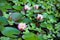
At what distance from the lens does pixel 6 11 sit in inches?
52.3

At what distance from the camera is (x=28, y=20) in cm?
131

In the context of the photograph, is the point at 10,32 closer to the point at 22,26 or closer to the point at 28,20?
the point at 22,26

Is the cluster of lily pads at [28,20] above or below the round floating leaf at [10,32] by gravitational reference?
above

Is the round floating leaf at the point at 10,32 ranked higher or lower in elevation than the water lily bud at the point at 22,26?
lower

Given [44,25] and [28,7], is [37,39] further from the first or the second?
[28,7]

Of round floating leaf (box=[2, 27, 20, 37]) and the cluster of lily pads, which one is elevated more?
the cluster of lily pads

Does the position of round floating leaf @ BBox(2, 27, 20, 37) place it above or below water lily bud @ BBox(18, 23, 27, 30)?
below

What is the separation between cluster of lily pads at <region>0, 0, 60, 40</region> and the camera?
1.16 metres

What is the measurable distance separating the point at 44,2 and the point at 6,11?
0.44 meters

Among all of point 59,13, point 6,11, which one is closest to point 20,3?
point 6,11

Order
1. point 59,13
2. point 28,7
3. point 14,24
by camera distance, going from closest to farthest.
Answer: point 14,24
point 28,7
point 59,13

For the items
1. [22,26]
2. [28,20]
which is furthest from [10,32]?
[28,20]

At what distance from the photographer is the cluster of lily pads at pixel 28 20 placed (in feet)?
3.81

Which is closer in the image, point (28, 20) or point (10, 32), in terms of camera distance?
point (10, 32)
